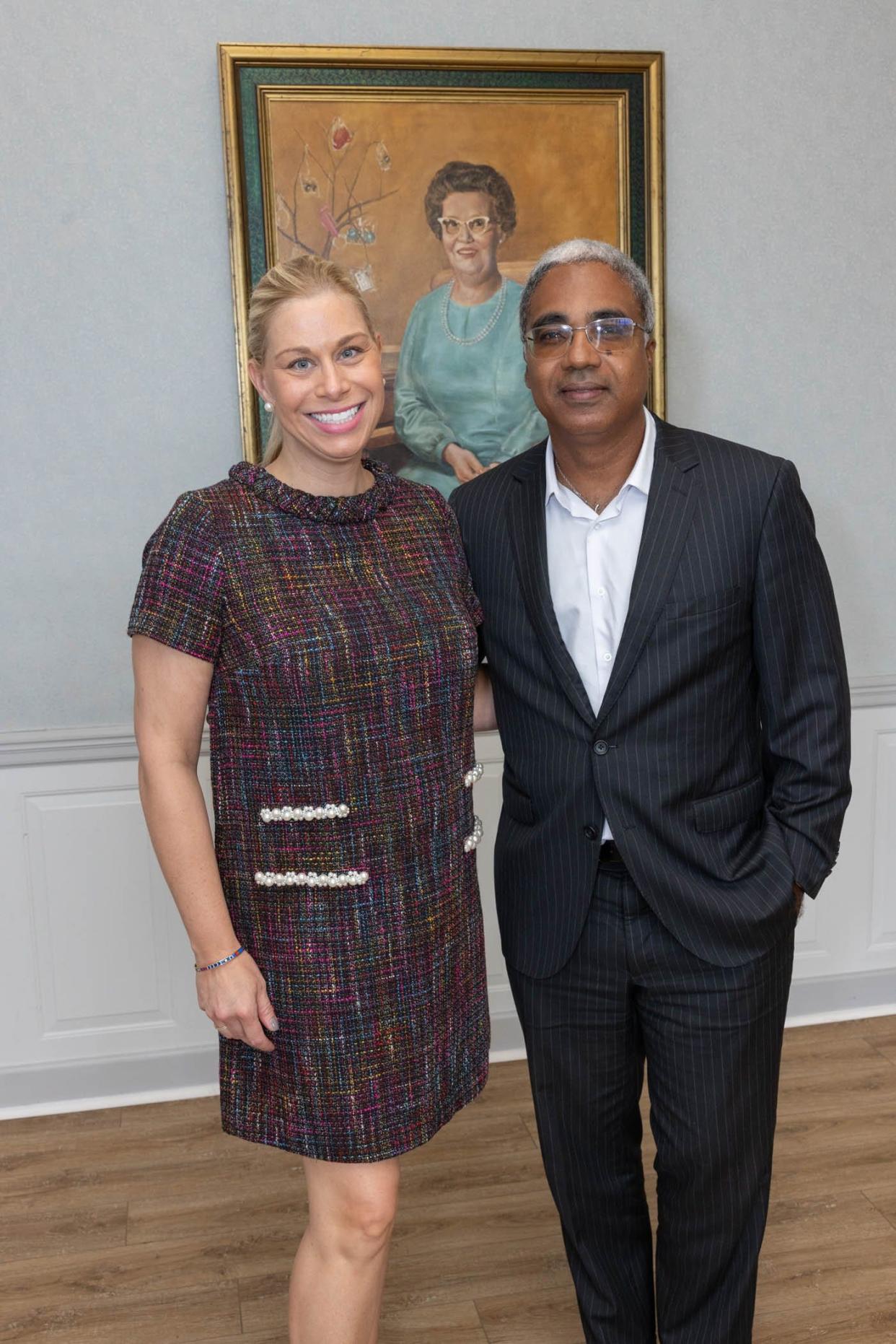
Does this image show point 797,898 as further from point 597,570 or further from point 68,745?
point 68,745

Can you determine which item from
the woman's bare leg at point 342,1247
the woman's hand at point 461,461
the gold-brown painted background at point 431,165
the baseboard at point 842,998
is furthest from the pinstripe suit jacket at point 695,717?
the baseboard at point 842,998

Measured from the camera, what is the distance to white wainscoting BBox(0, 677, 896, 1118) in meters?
3.01

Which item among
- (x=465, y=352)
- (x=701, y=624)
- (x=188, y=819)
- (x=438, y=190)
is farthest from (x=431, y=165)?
(x=188, y=819)

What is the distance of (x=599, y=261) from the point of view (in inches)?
→ 70.2

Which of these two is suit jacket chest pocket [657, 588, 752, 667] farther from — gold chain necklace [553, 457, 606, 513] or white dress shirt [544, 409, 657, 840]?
gold chain necklace [553, 457, 606, 513]

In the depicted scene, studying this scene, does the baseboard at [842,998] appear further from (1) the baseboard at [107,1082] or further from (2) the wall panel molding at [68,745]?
(2) the wall panel molding at [68,745]

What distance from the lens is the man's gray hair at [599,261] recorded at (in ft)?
5.86

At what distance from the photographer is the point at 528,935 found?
1886mm

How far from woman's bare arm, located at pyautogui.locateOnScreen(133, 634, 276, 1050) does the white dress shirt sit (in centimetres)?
53

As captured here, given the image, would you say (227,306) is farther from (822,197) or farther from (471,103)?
(822,197)

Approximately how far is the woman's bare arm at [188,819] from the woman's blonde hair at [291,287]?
0.44 metres

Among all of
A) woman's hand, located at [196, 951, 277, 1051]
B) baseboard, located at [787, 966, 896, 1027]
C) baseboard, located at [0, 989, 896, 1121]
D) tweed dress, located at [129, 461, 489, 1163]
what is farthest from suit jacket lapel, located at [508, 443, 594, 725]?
baseboard, located at [787, 966, 896, 1027]

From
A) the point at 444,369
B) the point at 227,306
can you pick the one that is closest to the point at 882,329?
the point at 444,369

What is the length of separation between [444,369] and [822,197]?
105 centimetres
